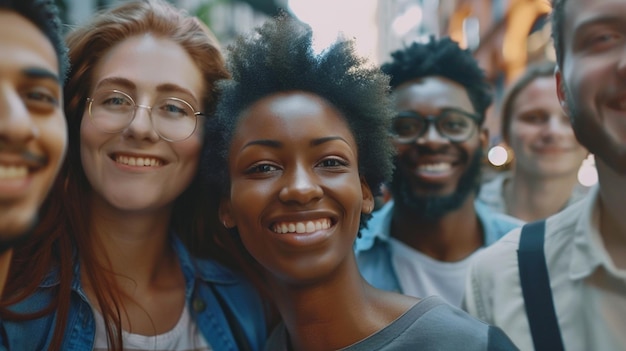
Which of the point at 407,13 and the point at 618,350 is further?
the point at 407,13

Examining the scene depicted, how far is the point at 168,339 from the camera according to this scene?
7.90 ft

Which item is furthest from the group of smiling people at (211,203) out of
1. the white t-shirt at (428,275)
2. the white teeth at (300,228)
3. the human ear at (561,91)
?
the white t-shirt at (428,275)

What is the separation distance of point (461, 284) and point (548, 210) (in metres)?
1.71

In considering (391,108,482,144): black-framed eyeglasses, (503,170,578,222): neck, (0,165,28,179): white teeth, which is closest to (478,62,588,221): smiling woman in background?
(503,170,578,222): neck

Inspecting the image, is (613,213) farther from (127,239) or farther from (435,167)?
(127,239)

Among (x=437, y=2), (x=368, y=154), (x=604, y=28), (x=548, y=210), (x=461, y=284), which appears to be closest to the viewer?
(x=604, y=28)

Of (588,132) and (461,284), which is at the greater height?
(588,132)

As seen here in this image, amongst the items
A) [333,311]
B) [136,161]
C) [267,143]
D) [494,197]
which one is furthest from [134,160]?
[494,197]

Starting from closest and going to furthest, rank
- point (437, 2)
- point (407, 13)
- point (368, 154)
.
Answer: point (368, 154) → point (437, 2) → point (407, 13)

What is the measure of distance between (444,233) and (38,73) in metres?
2.43

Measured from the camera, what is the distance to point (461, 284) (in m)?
3.09

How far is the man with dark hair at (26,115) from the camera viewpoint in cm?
132

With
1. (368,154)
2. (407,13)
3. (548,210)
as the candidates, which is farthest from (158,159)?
(407,13)

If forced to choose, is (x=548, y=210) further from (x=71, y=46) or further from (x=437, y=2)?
(x=437, y=2)
